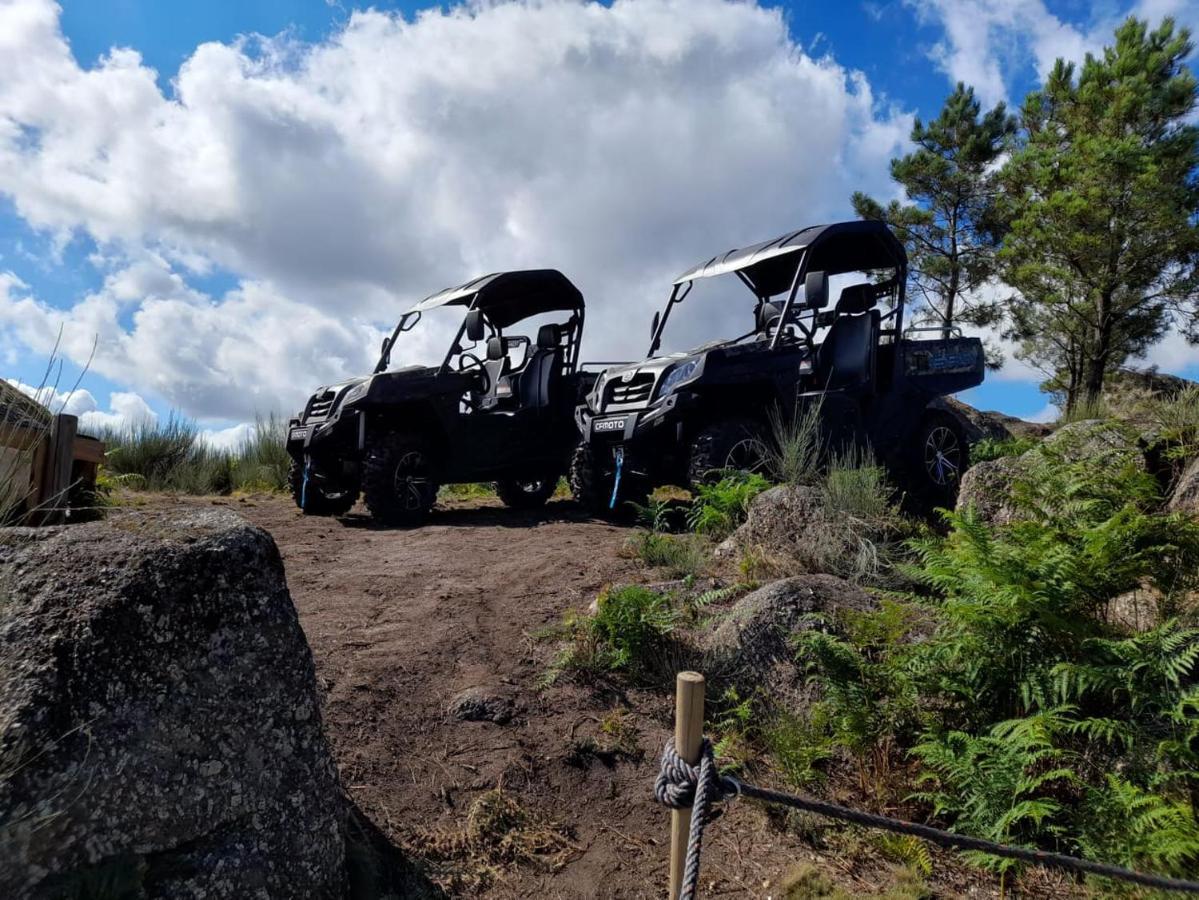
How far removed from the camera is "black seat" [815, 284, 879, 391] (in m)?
8.32

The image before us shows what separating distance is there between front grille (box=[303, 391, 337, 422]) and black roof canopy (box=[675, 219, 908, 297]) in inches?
155

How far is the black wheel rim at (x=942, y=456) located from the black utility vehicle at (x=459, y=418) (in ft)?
12.1

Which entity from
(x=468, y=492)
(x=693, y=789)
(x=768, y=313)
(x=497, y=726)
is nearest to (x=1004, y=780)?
(x=693, y=789)

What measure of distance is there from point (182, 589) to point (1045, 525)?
360cm

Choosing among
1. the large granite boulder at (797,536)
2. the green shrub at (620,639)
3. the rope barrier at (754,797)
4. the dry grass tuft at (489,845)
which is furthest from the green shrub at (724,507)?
the rope barrier at (754,797)

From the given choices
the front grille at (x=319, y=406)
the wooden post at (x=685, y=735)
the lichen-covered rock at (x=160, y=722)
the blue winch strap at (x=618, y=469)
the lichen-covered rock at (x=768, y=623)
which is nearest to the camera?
the lichen-covered rock at (x=160, y=722)

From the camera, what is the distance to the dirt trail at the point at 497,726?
2967mm

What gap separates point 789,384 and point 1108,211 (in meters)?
10.6

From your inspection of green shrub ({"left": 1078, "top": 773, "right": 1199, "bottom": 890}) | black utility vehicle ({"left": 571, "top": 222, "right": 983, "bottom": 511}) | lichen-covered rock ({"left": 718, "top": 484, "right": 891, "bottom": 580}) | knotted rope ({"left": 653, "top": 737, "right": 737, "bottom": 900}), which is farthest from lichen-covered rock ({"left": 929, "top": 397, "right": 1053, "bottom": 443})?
knotted rope ({"left": 653, "top": 737, "right": 737, "bottom": 900})

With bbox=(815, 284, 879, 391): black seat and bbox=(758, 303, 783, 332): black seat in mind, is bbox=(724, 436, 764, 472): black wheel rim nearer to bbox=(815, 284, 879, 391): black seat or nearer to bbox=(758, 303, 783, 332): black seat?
bbox=(815, 284, 879, 391): black seat

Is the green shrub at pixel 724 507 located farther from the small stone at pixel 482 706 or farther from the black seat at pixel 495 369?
the black seat at pixel 495 369

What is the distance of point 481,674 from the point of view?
12.9 feet

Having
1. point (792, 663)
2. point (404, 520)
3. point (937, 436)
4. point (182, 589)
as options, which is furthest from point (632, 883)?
point (937, 436)

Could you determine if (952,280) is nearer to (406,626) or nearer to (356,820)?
(406,626)
